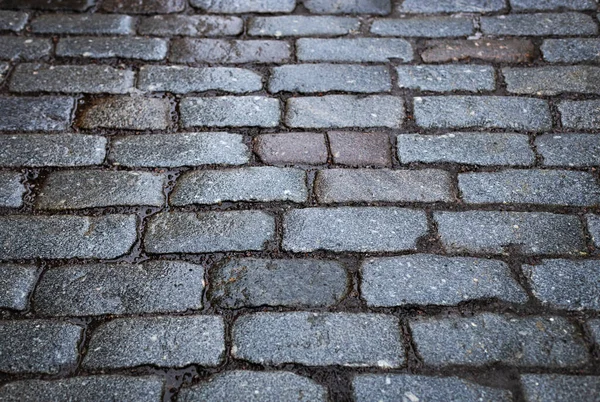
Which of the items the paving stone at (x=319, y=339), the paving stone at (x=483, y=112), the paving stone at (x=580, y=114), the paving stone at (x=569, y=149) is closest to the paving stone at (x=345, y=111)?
the paving stone at (x=483, y=112)

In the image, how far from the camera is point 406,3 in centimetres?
366

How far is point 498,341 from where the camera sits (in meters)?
2.10

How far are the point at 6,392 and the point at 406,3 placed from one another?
2.94 m

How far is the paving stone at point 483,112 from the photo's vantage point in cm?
291

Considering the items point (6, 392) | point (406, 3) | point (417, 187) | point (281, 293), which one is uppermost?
point (406, 3)

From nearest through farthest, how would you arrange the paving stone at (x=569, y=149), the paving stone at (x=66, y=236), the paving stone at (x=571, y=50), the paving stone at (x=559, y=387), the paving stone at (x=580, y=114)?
1. the paving stone at (x=559, y=387)
2. the paving stone at (x=66, y=236)
3. the paving stone at (x=569, y=149)
4. the paving stone at (x=580, y=114)
5. the paving stone at (x=571, y=50)

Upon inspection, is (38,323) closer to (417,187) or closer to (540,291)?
(417,187)

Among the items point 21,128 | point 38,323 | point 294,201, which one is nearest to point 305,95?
point 294,201

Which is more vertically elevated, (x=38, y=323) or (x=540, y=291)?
(x=540, y=291)

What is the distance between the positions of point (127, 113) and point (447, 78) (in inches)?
63.8

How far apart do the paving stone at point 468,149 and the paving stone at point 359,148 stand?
0.07 m

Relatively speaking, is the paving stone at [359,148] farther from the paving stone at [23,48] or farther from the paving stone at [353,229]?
the paving stone at [23,48]

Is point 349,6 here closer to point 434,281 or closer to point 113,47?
point 113,47

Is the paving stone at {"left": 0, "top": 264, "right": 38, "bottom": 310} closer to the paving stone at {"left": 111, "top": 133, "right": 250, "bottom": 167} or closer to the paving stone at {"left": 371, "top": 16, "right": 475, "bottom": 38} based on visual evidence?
the paving stone at {"left": 111, "top": 133, "right": 250, "bottom": 167}
